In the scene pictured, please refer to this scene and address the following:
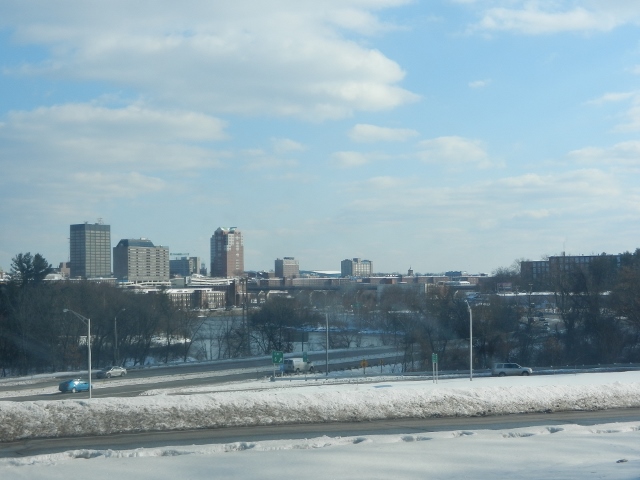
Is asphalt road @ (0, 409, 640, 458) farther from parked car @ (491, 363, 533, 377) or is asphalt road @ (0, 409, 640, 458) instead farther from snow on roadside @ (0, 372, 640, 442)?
parked car @ (491, 363, 533, 377)

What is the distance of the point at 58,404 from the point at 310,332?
69.3 meters

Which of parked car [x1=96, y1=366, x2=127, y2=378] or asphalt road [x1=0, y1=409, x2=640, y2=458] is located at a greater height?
asphalt road [x1=0, y1=409, x2=640, y2=458]

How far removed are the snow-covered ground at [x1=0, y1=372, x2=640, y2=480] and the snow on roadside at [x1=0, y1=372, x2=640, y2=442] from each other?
0.10 ft

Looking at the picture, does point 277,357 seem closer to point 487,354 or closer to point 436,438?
point 487,354

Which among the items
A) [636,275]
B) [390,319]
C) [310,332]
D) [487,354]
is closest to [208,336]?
[310,332]

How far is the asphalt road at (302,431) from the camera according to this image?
15375 millimetres

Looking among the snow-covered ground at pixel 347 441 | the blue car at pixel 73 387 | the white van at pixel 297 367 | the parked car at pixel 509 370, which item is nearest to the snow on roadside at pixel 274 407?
the snow-covered ground at pixel 347 441

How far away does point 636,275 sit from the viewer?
187ft

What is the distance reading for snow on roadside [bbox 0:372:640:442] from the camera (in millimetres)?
17250

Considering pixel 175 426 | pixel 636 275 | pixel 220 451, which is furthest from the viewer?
pixel 636 275

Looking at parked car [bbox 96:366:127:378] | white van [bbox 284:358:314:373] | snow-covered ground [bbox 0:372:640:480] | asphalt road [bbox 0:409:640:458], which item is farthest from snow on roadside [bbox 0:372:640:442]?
parked car [bbox 96:366:127:378]

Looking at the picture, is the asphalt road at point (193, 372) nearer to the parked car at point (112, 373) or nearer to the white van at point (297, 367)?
the parked car at point (112, 373)

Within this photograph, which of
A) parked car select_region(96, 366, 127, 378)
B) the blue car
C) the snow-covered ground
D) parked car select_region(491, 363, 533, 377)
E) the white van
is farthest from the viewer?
the white van

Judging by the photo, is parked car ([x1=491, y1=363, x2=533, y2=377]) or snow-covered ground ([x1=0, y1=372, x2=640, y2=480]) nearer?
snow-covered ground ([x1=0, y1=372, x2=640, y2=480])
